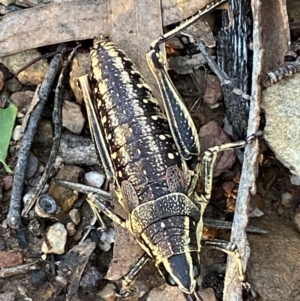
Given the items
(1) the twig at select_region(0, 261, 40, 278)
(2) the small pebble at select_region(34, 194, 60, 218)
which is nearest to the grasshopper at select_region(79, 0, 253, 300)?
(2) the small pebble at select_region(34, 194, 60, 218)

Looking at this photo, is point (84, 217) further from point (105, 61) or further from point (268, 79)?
point (268, 79)

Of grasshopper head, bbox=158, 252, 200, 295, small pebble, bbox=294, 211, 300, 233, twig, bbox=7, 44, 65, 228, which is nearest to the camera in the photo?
grasshopper head, bbox=158, 252, 200, 295

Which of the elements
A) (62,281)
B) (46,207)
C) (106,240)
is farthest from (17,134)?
(62,281)

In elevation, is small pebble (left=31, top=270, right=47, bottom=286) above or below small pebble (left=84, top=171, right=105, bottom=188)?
below

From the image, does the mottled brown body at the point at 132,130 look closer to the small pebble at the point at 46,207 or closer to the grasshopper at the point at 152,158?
the grasshopper at the point at 152,158

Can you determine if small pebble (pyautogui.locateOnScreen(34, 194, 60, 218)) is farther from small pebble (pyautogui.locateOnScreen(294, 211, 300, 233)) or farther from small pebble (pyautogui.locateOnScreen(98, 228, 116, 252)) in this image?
small pebble (pyautogui.locateOnScreen(294, 211, 300, 233))

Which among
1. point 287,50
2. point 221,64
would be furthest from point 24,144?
point 287,50
